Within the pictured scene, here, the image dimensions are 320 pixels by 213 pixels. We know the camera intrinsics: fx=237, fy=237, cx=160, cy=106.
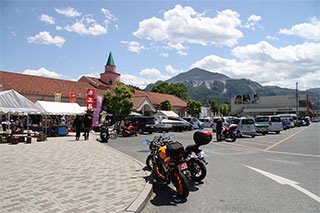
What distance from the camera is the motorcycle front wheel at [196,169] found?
605cm

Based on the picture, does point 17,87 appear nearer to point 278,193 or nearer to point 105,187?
point 105,187

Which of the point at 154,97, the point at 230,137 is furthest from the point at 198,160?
the point at 154,97

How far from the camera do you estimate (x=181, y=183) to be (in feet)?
15.9

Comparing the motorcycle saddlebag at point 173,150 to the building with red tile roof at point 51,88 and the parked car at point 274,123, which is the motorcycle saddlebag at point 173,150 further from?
the building with red tile roof at point 51,88

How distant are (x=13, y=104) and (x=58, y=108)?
19.2ft

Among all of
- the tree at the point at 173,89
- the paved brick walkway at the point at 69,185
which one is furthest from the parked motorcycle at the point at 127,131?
the tree at the point at 173,89

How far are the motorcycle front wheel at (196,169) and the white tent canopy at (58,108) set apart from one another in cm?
→ 1525

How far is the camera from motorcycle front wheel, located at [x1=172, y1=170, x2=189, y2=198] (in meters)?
4.80

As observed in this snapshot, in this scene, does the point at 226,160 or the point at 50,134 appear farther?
the point at 50,134

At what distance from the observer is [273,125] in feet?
80.6

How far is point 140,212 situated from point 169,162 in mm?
1397

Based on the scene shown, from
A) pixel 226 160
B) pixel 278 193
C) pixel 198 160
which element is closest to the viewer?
pixel 278 193

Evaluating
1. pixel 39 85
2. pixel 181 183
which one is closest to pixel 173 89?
pixel 39 85

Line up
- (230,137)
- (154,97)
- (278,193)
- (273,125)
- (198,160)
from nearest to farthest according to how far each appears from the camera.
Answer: (278,193) → (198,160) → (230,137) → (273,125) → (154,97)
